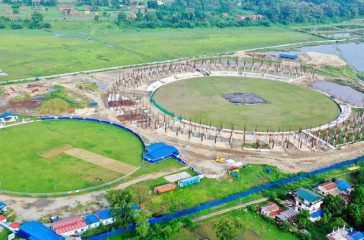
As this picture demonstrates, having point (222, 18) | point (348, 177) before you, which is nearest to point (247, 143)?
point (348, 177)

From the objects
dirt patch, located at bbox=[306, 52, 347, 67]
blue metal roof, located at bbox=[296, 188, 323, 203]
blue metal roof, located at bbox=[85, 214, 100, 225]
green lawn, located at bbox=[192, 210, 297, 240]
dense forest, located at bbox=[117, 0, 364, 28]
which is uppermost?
dense forest, located at bbox=[117, 0, 364, 28]

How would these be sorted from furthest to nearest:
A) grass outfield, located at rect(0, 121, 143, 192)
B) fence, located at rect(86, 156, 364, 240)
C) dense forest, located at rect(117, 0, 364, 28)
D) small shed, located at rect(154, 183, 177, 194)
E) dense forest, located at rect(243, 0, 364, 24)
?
1. dense forest, located at rect(243, 0, 364, 24)
2. dense forest, located at rect(117, 0, 364, 28)
3. grass outfield, located at rect(0, 121, 143, 192)
4. small shed, located at rect(154, 183, 177, 194)
5. fence, located at rect(86, 156, 364, 240)

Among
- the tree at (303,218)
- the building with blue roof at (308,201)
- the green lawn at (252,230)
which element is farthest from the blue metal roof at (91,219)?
the building with blue roof at (308,201)

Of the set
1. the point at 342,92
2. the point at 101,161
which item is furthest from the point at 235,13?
the point at 101,161

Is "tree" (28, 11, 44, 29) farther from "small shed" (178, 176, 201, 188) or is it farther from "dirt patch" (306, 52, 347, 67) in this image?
"small shed" (178, 176, 201, 188)

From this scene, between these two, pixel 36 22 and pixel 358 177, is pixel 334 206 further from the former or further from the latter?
pixel 36 22

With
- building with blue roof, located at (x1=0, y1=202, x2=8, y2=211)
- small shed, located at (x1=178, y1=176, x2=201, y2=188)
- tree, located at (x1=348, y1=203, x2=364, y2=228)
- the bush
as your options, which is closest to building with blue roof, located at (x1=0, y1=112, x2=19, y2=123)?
building with blue roof, located at (x1=0, y1=202, x2=8, y2=211)

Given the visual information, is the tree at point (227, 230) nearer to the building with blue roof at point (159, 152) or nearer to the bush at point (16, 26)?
the building with blue roof at point (159, 152)
